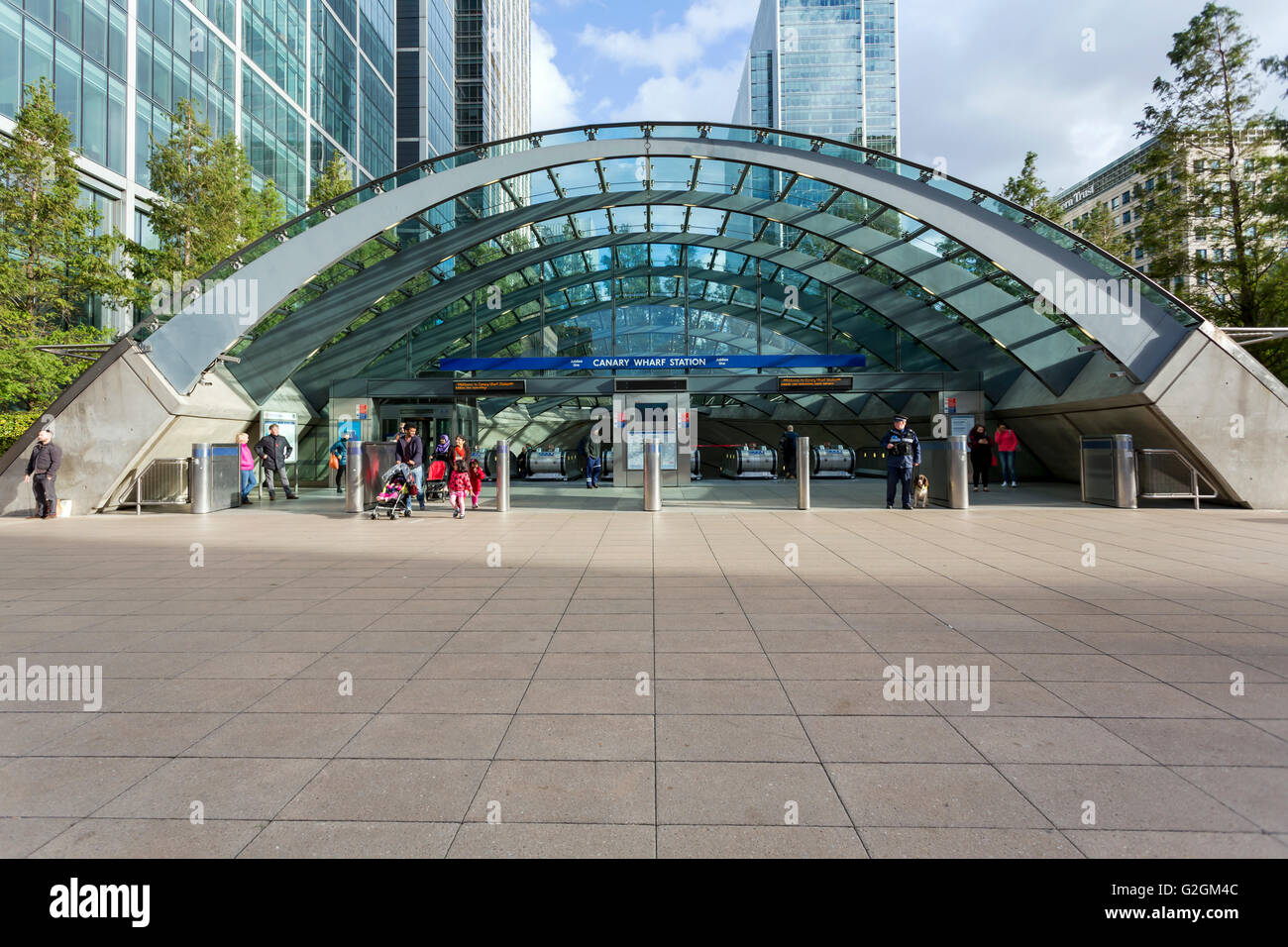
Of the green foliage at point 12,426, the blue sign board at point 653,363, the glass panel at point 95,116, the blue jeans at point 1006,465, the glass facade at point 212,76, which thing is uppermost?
the glass facade at point 212,76

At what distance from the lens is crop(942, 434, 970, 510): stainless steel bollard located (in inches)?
544

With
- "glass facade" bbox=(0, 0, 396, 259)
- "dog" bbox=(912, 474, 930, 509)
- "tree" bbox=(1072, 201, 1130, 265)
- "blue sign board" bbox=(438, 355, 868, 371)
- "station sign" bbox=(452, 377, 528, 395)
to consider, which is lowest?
"dog" bbox=(912, 474, 930, 509)

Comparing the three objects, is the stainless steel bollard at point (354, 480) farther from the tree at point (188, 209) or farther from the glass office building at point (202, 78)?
the glass office building at point (202, 78)

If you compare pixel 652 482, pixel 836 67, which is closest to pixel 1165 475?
pixel 652 482

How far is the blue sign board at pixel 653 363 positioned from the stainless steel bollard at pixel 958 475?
965 cm

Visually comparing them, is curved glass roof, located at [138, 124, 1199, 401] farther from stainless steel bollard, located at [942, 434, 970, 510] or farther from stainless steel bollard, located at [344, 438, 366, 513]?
stainless steel bollard, located at [344, 438, 366, 513]

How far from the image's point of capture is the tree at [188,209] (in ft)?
64.3

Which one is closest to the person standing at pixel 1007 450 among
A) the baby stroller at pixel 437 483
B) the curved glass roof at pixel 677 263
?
the curved glass roof at pixel 677 263

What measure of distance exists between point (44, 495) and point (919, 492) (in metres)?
16.4

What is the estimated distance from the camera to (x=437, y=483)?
16625 mm

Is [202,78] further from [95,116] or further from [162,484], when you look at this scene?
[162,484]

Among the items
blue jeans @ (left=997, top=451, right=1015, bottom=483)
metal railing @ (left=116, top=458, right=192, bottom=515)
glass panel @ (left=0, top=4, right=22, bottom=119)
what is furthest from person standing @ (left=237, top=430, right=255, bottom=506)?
blue jeans @ (left=997, top=451, right=1015, bottom=483)
